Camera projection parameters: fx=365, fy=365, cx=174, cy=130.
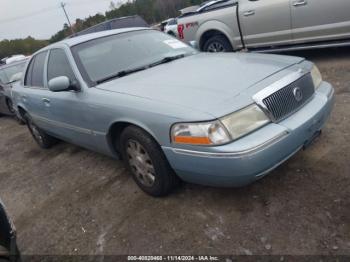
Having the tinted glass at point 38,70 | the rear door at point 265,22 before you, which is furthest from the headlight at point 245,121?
the rear door at point 265,22

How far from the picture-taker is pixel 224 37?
757 centimetres

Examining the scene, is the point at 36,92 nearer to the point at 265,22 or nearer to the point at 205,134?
the point at 205,134

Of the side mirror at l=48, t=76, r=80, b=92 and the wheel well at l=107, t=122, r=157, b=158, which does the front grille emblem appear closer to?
the wheel well at l=107, t=122, r=157, b=158

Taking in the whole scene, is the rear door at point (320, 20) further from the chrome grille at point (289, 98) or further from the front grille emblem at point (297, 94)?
the front grille emblem at point (297, 94)

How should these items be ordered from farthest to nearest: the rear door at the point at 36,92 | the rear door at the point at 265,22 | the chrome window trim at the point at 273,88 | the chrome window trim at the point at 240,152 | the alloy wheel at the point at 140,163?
the rear door at the point at 265,22
the rear door at the point at 36,92
the alloy wheel at the point at 140,163
the chrome window trim at the point at 273,88
the chrome window trim at the point at 240,152

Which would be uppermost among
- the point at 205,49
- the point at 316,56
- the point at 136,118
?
the point at 136,118

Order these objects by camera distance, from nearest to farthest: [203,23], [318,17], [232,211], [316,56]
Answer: [232,211], [318,17], [316,56], [203,23]

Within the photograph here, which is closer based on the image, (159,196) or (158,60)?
(159,196)

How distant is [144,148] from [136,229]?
706 mm

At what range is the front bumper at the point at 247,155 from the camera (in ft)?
8.72

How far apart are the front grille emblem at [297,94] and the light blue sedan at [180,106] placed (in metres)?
0.01

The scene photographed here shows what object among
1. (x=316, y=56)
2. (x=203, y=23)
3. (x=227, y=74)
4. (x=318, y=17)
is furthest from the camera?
(x=203, y=23)

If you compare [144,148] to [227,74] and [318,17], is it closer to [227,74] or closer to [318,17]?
[227,74]

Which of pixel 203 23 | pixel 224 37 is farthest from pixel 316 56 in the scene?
pixel 203 23
